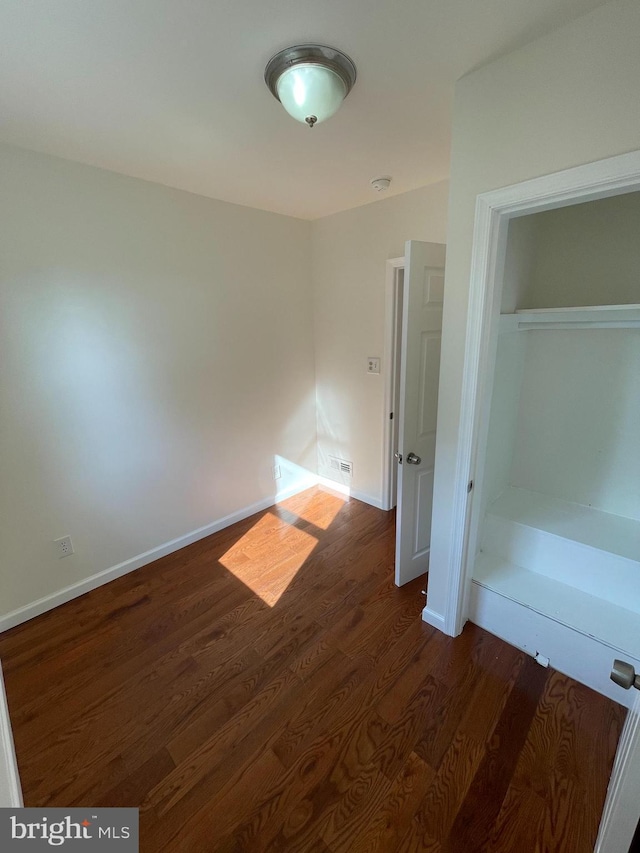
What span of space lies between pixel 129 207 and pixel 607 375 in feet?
9.75

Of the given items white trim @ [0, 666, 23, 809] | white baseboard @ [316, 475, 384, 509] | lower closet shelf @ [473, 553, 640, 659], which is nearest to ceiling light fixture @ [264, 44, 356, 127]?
white trim @ [0, 666, 23, 809]

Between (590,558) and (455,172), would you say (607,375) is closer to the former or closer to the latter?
(590,558)

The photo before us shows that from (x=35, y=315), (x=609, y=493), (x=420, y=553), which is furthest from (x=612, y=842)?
(x=35, y=315)

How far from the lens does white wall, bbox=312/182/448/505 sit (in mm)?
2539

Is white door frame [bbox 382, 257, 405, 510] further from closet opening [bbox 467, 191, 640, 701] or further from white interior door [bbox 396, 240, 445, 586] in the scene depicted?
closet opening [bbox 467, 191, 640, 701]

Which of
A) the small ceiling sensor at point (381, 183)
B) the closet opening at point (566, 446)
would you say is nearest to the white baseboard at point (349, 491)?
the closet opening at point (566, 446)

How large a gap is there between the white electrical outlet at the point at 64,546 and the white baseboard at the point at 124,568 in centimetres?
23

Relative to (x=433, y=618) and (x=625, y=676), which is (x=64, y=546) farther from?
(x=625, y=676)

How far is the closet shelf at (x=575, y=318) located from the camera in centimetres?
172

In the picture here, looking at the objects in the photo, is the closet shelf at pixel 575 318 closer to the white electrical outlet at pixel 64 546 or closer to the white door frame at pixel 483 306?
the white door frame at pixel 483 306

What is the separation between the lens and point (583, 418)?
2.10 m

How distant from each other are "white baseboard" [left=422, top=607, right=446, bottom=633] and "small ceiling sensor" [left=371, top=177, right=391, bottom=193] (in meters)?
2.60

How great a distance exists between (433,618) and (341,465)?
175cm

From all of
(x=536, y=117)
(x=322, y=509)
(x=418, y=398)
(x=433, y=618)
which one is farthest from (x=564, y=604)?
(x=536, y=117)
